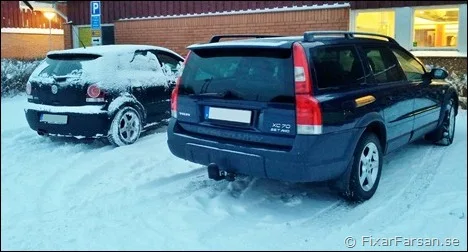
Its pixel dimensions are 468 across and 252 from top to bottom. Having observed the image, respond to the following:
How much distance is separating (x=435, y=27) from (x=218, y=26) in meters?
5.52

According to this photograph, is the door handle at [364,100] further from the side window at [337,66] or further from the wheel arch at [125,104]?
the wheel arch at [125,104]

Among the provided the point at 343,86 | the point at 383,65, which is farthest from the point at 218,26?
the point at 343,86

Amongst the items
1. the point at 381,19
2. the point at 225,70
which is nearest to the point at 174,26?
the point at 381,19

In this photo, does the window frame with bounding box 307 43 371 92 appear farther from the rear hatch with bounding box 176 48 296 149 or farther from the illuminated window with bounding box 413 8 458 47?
the illuminated window with bounding box 413 8 458 47

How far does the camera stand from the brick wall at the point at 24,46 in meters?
6.88

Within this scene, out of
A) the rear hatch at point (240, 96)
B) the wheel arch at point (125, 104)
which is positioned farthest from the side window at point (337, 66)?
the wheel arch at point (125, 104)

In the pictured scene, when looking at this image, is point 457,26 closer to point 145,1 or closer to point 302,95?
point 302,95

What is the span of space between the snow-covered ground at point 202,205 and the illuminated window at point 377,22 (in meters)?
5.58

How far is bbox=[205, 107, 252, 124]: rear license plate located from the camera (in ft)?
13.5

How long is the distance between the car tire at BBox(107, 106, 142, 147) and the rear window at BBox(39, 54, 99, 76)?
81 cm

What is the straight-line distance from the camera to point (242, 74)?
4.21 meters

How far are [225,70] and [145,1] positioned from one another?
1115 cm

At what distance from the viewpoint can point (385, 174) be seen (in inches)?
210

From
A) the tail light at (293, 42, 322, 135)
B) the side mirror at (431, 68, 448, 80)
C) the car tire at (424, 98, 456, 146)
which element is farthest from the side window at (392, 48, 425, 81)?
the tail light at (293, 42, 322, 135)
